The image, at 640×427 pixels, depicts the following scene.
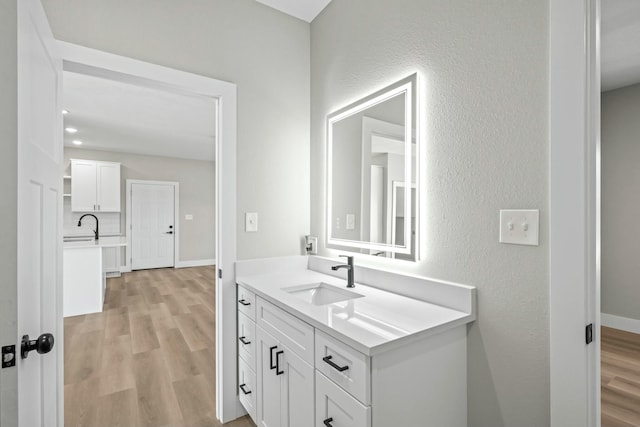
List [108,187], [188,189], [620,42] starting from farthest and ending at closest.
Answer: [188,189]
[108,187]
[620,42]

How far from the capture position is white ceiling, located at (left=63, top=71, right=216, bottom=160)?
3.27 metres

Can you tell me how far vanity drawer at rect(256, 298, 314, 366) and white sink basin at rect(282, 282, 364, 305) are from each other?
166 millimetres

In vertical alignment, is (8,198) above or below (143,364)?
above

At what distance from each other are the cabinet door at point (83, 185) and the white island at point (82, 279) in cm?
231

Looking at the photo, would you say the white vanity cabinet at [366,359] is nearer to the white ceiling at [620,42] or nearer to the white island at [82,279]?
the white ceiling at [620,42]

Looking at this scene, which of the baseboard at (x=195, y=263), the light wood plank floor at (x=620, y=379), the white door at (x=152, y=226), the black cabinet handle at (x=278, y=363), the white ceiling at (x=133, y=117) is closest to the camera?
the black cabinet handle at (x=278, y=363)

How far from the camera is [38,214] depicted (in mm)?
1021

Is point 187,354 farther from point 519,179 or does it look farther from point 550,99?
point 550,99

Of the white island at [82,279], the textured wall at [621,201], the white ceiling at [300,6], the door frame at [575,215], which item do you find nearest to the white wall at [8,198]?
the door frame at [575,215]

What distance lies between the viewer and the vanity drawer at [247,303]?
169 centimetres

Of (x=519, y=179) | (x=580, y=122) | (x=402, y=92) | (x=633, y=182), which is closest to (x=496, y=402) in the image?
(x=519, y=179)

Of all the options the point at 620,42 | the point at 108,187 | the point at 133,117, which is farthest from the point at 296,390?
the point at 108,187

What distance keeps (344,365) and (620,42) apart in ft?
10.5

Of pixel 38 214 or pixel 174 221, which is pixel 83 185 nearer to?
pixel 174 221
